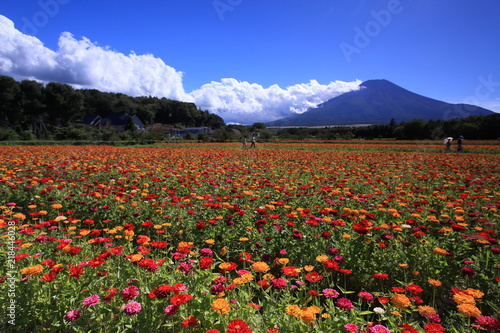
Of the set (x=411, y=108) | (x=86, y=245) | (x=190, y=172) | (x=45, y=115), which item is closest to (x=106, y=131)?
(x=190, y=172)

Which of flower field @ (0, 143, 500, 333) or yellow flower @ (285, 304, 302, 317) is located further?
flower field @ (0, 143, 500, 333)

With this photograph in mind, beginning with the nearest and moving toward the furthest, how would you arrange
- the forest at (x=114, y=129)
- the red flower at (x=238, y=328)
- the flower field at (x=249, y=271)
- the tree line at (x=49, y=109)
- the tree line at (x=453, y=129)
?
the red flower at (x=238, y=328)
the flower field at (x=249, y=271)
the forest at (x=114, y=129)
the tree line at (x=49, y=109)
the tree line at (x=453, y=129)

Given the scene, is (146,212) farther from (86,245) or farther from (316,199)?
(316,199)

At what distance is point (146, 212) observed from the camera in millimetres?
3750

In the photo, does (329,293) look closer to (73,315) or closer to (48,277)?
(73,315)

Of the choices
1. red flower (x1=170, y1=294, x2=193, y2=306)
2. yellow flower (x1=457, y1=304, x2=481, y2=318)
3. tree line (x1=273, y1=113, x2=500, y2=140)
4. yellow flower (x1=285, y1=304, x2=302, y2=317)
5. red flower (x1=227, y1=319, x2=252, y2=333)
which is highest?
tree line (x1=273, y1=113, x2=500, y2=140)

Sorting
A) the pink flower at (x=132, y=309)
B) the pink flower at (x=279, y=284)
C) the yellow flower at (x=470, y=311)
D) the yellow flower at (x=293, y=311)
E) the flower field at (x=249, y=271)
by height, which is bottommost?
the flower field at (x=249, y=271)

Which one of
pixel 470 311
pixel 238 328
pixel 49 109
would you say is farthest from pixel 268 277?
pixel 49 109

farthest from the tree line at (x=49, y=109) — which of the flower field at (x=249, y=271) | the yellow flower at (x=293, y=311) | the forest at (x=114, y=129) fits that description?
the yellow flower at (x=293, y=311)

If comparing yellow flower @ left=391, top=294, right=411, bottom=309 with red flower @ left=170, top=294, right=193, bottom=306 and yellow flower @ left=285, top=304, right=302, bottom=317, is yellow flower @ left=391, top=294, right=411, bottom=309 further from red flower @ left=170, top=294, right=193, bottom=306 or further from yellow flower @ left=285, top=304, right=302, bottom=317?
red flower @ left=170, top=294, right=193, bottom=306

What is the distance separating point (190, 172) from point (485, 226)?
5.31 meters

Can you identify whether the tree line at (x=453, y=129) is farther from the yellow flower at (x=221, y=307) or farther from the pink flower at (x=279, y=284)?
the yellow flower at (x=221, y=307)

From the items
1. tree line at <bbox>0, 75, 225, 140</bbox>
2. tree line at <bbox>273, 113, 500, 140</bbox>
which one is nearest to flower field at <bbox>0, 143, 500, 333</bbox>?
tree line at <bbox>0, 75, 225, 140</bbox>

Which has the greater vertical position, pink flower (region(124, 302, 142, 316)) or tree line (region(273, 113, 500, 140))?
tree line (region(273, 113, 500, 140))
